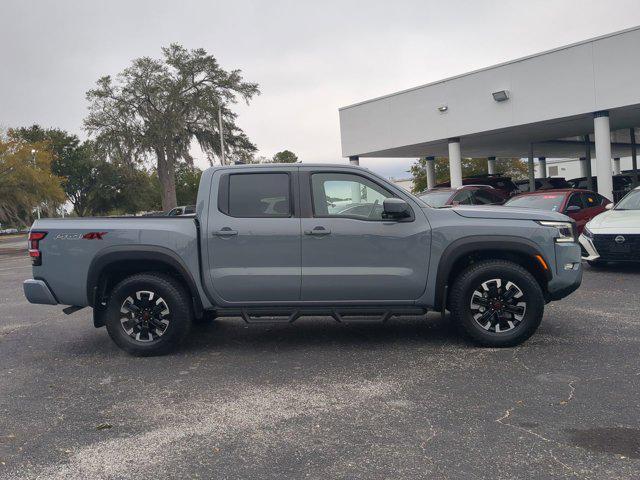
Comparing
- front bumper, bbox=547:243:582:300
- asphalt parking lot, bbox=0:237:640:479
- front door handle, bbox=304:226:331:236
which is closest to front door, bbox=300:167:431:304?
front door handle, bbox=304:226:331:236

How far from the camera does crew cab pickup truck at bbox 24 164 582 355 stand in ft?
18.0

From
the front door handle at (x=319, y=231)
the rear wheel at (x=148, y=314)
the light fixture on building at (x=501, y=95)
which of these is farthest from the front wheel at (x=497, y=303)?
the light fixture on building at (x=501, y=95)

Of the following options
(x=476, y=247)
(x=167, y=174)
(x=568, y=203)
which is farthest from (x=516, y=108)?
(x=167, y=174)

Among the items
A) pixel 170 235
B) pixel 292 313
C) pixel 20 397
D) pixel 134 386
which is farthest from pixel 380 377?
pixel 20 397

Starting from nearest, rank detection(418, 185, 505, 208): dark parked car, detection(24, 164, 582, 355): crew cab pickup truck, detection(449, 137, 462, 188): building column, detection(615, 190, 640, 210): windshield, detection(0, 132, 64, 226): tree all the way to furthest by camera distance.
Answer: detection(24, 164, 582, 355): crew cab pickup truck
detection(615, 190, 640, 210): windshield
detection(418, 185, 505, 208): dark parked car
detection(449, 137, 462, 188): building column
detection(0, 132, 64, 226): tree

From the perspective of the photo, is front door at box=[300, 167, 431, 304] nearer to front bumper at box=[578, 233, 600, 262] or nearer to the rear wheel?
the rear wheel

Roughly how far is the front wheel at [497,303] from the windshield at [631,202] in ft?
20.9

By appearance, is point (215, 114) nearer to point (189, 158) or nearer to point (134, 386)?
point (189, 158)

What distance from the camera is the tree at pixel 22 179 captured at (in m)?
32.5

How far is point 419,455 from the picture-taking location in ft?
11.0

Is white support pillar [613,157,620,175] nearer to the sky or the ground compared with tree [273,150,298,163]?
nearer to the ground

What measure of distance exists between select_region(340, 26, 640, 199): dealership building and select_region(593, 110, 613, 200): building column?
3cm

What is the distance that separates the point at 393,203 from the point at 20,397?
12.0 feet

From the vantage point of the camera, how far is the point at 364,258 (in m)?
5.50
